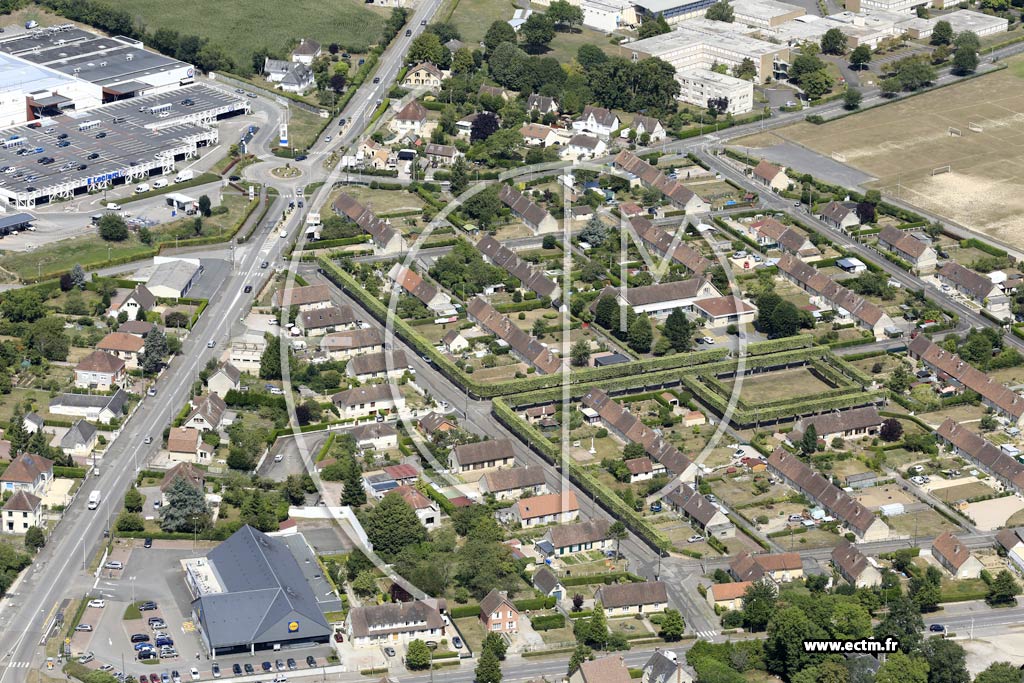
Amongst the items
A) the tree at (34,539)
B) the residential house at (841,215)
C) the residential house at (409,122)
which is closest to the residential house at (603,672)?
the tree at (34,539)

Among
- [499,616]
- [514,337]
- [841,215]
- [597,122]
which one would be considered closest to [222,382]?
[514,337]

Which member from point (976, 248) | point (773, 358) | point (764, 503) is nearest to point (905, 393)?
point (773, 358)

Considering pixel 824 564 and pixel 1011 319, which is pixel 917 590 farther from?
pixel 1011 319

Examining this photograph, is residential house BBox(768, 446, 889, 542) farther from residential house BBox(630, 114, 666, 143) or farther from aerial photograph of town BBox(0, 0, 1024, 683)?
residential house BBox(630, 114, 666, 143)

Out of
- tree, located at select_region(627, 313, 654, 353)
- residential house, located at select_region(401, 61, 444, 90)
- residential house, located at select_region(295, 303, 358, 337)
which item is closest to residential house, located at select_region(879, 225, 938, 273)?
tree, located at select_region(627, 313, 654, 353)

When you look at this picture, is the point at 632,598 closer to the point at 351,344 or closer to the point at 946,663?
the point at 946,663

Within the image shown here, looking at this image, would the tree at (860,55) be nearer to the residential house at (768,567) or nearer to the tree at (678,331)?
the tree at (678,331)
